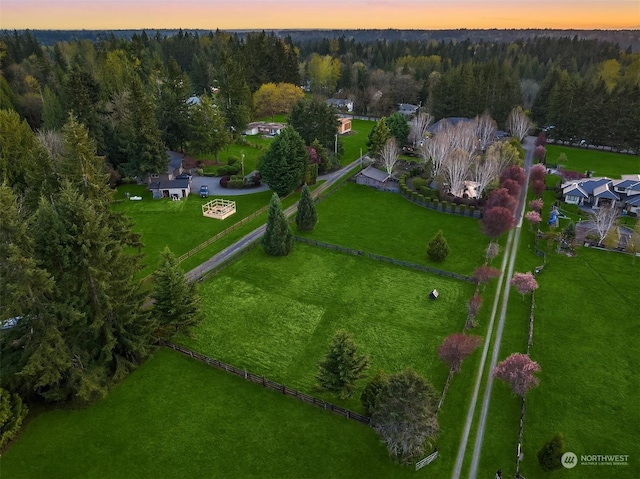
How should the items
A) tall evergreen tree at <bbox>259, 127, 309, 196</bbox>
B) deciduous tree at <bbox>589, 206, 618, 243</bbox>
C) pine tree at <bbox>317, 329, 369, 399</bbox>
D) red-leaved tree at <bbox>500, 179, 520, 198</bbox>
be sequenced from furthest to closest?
tall evergreen tree at <bbox>259, 127, 309, 196</bbox>, red-leaved tree at <bbox>500, 179, 520, 198</bbox>, deciduous tree at <bbox>589, 206, 618, 243</bbox>, pine tree at <bbox>317, 329, 369, 399</bbox>

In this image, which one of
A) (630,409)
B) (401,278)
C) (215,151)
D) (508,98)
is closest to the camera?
(630,409)

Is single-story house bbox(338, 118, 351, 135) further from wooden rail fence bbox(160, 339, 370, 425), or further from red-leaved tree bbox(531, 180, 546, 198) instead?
wooden rail fence bbox(160, 339, 370, 425)

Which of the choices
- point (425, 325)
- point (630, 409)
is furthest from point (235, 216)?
point (630, 409)

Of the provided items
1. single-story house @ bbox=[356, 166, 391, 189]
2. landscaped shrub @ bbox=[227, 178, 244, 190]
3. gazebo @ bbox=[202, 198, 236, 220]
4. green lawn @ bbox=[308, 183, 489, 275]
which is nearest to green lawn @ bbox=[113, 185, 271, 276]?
gazebo @ bbox=[202, 198, 236, 220]

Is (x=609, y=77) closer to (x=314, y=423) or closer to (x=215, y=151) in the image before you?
(x=215, y=151)

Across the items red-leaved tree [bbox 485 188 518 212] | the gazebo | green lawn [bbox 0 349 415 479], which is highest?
red-leaved tree [bbox 485 188 518 212]

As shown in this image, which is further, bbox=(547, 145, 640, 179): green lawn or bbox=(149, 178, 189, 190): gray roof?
bbox=(547, 145, 640, 179): green lawn

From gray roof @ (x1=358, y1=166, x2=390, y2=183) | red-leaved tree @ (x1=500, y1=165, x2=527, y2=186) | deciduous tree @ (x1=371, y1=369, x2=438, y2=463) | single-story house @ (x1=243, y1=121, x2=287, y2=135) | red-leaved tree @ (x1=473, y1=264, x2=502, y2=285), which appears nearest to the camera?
deciduous tree @ (x1=371, y1=369, x2=438, y2=463)
